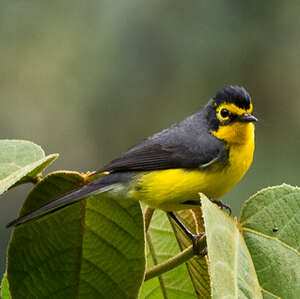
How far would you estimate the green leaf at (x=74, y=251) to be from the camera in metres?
1.88

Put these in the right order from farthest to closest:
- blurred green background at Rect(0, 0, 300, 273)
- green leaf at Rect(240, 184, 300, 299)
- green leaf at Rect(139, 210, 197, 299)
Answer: blurred green background at Rect(0, 0, 300, 273), green leaf at Rect(139, 210, 197, 299), green leaf at Rect(240, 184, 300, 299)

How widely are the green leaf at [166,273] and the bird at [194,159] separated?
1.29 feet

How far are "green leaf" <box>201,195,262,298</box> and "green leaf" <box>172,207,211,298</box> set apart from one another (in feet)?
0.74

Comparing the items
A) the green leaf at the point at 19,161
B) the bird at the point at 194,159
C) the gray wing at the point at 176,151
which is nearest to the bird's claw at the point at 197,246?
the green leaf at the point at 19,161

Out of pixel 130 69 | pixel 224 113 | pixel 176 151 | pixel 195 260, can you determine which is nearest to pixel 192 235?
pixel 195 260

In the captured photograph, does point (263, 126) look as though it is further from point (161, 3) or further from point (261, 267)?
point (261, 267)

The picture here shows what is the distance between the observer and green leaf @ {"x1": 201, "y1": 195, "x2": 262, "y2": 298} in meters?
1.48

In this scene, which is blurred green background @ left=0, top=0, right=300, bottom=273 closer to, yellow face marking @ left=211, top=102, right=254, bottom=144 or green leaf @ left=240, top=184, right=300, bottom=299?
yellow face marking @ left=211, top=102, right=254, bottom=144

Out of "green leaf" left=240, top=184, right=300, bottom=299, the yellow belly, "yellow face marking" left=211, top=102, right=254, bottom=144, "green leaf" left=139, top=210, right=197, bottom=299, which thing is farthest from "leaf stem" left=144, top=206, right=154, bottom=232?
"yellow face marking" left=211, top=102, right=254, bottom=144

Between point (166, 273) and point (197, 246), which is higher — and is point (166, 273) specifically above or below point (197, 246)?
below

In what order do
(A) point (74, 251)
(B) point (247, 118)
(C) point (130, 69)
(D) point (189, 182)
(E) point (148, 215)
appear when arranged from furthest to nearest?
(C) point (130, 69) < (B) point (247, 118) < (D) point (189, 182) < (E) point (148, 215) < (A) point (74, 251)

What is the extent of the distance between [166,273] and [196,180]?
2.65ft

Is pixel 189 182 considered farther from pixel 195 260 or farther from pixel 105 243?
pixel 105 243

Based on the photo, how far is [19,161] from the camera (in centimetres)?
197
